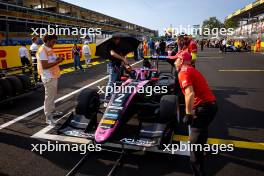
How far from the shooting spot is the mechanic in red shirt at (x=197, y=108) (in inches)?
123

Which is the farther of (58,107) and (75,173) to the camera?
(58,107)

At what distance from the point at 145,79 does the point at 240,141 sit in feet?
7.37

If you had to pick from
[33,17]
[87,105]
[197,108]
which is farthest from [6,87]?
[33,17]

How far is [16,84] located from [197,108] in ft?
17.9

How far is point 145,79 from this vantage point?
568 centimetres

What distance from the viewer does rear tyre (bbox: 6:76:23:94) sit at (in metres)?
6.99

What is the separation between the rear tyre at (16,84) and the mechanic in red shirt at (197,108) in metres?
5.27

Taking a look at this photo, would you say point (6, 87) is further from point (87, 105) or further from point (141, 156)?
point (141, 156)

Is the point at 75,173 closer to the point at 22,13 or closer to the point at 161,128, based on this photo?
the point at 161,128

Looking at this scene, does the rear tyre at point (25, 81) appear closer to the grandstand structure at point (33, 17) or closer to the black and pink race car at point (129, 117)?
the black and pink race car at point (129, 117)

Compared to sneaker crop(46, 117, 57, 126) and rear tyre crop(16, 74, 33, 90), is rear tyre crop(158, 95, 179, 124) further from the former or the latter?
rear tyre crop(16, 74, 33, 90)

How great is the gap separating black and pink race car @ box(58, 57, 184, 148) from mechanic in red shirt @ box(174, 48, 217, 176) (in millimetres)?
644

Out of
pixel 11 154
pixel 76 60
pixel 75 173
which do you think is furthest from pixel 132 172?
pixel 76 60

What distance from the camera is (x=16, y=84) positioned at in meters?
7.04
